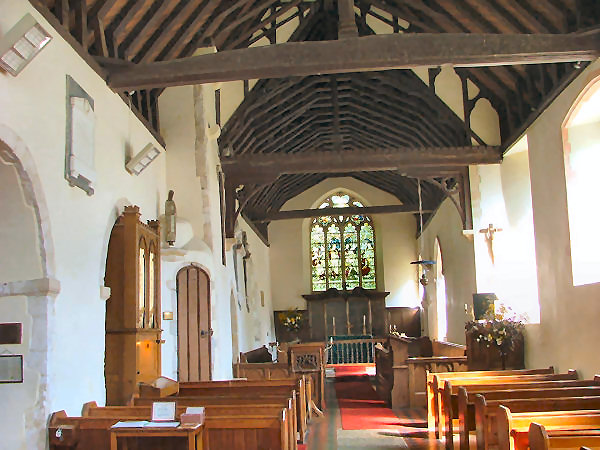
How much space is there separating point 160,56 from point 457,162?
4360 millimetres

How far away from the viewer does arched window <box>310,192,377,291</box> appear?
1772cm

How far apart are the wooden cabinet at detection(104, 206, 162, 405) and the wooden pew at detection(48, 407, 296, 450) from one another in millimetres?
1102

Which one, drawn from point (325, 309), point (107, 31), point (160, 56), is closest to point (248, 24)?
point (160, 56)

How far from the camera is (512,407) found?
4.43 metres

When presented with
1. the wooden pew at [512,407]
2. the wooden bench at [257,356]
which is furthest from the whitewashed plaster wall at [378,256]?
the wooden pew at [512,407]

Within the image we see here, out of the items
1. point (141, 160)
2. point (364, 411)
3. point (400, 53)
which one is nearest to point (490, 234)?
point (364, 411)

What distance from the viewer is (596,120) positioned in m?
6.61

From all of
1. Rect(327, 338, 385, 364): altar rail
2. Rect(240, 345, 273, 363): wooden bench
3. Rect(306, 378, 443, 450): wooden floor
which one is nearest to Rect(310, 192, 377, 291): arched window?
Rect(327, 338, 385, 364): altar rail

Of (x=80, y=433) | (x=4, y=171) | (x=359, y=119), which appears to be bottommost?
(x=80, y=433)

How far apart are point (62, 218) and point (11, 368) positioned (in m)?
1.16

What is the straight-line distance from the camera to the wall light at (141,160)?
6.63 m

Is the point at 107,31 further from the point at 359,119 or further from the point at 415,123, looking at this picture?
the point at 359,119

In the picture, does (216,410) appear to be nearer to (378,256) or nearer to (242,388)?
(242,388)

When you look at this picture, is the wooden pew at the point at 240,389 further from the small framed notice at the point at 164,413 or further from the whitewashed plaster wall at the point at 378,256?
the whitewashed plaster wall at the point at 378,256
